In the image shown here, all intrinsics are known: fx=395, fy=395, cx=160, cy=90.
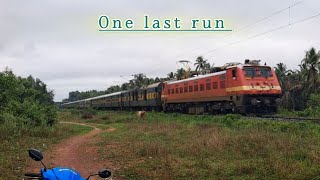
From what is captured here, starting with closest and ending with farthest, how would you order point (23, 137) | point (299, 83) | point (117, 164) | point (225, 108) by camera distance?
point (117, 164) → point (23, 137) → point (225, 108) → point (299, 83)

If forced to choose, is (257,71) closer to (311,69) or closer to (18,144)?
(18,144)

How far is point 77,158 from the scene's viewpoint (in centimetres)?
1315

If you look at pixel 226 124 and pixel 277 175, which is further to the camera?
pixel 226 124

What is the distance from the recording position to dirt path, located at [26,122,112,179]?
11.3 metres

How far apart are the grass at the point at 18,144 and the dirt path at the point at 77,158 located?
22.2 inches

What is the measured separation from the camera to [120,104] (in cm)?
5931

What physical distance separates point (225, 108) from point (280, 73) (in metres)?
41.7

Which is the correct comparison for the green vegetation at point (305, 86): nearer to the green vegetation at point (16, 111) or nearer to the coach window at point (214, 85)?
the coach window at point (214, 85)

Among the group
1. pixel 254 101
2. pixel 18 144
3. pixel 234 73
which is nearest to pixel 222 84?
pixel 234 73

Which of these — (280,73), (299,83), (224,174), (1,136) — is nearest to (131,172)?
(224,174)

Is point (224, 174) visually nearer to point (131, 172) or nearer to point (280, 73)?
point (131, 172)

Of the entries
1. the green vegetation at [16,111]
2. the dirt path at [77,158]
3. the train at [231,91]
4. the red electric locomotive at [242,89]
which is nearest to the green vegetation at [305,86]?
the train at [231,91]

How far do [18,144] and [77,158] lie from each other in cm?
385

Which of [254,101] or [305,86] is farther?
[305,86]
